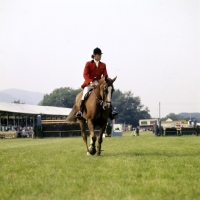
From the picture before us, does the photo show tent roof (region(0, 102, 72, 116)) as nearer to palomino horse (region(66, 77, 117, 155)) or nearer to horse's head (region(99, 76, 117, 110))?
palomino horse (region(66, 77, 117, 155))

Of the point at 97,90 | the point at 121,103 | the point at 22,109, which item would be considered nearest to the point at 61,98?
the point at 121,103

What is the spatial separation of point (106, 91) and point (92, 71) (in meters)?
1.72

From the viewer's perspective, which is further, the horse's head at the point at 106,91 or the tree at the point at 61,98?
the tree at the point at 61,98

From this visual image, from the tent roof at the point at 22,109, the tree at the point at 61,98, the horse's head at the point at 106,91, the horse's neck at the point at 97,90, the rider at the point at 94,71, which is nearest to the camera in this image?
the horse's head at the point at 106,91

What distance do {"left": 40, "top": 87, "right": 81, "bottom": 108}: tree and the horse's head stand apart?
6074 inches

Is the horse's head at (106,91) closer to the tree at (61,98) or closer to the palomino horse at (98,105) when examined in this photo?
the palomino horse at (98,105)

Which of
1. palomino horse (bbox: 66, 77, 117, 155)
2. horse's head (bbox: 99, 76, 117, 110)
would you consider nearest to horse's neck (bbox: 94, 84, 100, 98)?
palomino horse (bbox: 66, 77, 117, 155)

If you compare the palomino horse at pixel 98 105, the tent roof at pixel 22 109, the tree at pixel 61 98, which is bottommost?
the palomino horse at pixel 98 105

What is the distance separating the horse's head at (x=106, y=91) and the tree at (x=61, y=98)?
15429 cm

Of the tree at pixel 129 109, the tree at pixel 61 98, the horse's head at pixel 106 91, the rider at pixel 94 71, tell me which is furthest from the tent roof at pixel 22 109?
the tree at pixel 129 109

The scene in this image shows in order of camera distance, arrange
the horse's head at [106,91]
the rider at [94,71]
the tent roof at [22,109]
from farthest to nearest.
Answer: the tent roof at [22,109] < the rider at [94,71] < the horse's head at [106,91]

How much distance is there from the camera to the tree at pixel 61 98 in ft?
542

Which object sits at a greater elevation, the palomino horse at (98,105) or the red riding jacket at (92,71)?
the red riding jacket at (92,71)

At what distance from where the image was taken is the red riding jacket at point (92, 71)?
11.6m
